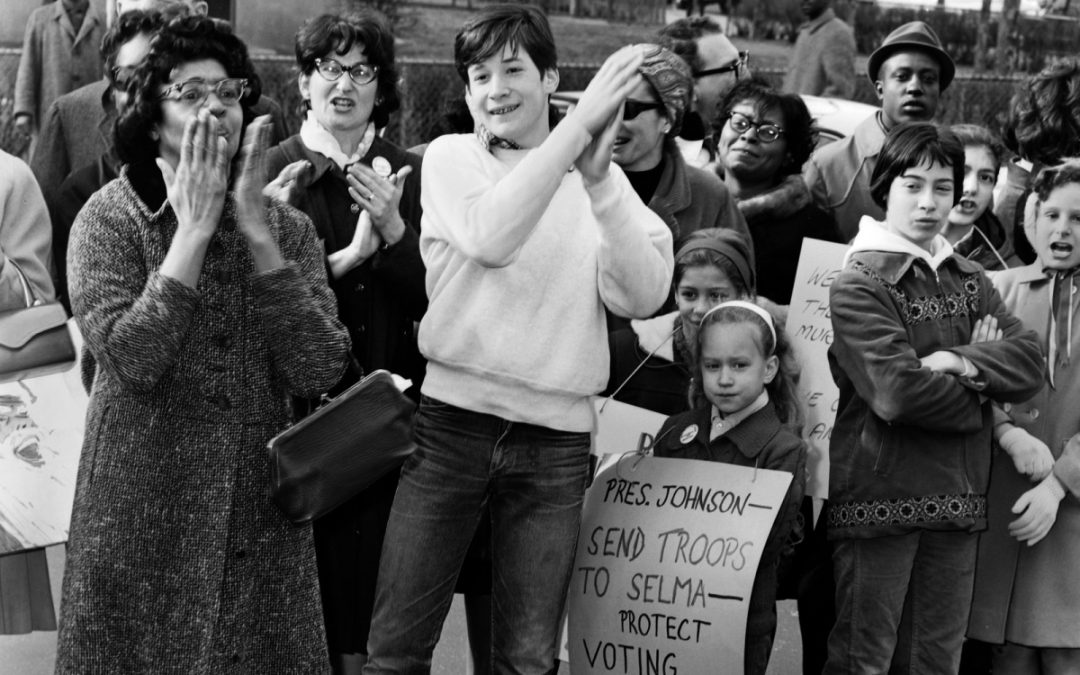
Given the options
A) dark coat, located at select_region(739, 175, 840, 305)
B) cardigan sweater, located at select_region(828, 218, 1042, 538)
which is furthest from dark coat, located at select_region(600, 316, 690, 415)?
dark coat, located at select_region(739, 175, 840, 305)

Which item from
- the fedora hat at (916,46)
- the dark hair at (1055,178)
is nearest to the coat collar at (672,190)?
the dark hair at (1055,178)

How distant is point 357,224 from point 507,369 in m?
0.81

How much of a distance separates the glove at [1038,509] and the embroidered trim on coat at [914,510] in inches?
9.6

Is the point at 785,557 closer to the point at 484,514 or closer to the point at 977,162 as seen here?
the point at 484,514

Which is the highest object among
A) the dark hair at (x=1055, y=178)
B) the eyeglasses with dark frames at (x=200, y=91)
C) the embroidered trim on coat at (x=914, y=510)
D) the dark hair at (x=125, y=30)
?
the dark hair at (x=125, y=30)

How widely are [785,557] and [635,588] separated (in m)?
0.47

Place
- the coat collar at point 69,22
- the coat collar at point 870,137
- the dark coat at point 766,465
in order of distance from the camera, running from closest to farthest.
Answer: the dark coat at point 766,465
the coat collar at point 870,137
the coat collar at point 69,22

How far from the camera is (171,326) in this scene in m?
3.26

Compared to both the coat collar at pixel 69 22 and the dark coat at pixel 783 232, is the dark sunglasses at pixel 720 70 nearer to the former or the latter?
the dark coat at pixel 783 232

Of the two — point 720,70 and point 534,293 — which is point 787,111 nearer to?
point 720,70

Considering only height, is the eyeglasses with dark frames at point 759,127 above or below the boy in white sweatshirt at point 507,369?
above

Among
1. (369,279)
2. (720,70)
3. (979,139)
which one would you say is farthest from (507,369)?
(720,70)

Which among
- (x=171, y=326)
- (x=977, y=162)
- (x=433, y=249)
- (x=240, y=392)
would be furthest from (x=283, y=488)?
(x=977, y=162)

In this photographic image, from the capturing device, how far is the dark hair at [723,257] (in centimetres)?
439
